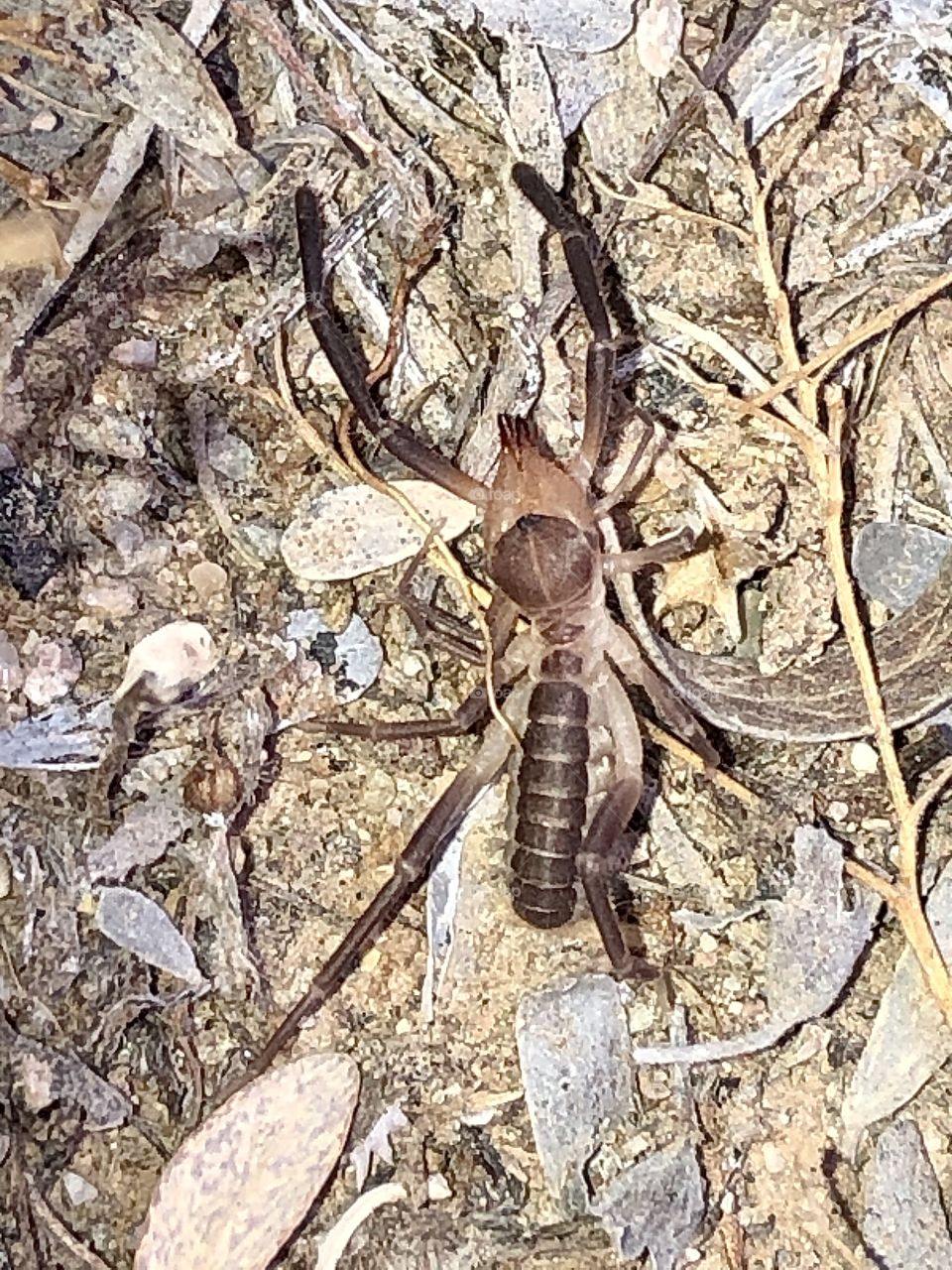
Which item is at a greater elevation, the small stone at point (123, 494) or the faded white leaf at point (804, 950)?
the small stone at point (123, 494)

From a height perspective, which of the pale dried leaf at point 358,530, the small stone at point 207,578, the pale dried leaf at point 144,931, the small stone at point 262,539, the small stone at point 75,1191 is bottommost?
the small stone at point 75,1191

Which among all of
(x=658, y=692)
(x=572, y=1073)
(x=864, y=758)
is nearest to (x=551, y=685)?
(x=658, y=692)

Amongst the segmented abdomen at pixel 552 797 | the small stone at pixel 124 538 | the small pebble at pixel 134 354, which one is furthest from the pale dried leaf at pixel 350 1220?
the small pebble at pixel 134 354

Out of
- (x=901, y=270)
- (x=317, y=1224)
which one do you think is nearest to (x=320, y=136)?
(x=901, y=270)

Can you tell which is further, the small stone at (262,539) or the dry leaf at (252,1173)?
the small stone at (262,539)

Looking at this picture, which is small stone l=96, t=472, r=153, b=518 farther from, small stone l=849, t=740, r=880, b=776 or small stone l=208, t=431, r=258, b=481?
small stone l=849, t=740, r=880, b=776

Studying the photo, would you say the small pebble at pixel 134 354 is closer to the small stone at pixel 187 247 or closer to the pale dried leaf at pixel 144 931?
the small stone at pixel 187 247

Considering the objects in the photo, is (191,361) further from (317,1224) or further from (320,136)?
(317,1224)

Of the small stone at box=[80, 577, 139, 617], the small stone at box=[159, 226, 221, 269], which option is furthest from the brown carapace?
the small stone at box=[80, 577, 139, 617]
